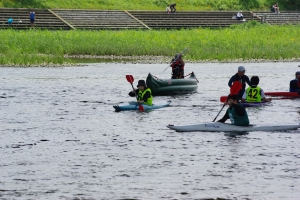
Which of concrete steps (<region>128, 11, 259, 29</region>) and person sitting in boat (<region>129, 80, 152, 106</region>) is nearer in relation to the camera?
person sitting in boat (<region>129, 80, 152, 106</region>)

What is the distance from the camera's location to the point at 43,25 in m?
65.0

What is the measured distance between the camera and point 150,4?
79875mm

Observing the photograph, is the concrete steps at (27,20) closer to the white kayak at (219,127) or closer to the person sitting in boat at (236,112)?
the white kayak at (219,127)

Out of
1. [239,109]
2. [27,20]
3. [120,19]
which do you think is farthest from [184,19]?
[239,109]

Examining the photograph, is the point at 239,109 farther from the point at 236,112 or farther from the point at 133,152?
the point at 133,152

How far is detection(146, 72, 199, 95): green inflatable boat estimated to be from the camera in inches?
1264

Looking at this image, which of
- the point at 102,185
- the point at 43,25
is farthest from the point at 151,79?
the point at 43,25

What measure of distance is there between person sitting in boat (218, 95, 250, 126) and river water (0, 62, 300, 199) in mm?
449

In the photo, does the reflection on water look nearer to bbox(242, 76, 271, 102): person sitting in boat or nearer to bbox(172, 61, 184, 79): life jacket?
bbox(172, 61, 184, 79): life jacket

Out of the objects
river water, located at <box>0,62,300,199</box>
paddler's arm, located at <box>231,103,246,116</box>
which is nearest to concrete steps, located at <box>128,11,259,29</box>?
river water, located at <box>0,62,300,199</box>

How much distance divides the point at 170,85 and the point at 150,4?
47.9 meters

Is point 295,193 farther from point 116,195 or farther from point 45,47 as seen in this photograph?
point 45,47

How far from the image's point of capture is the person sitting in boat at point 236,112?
21500mm

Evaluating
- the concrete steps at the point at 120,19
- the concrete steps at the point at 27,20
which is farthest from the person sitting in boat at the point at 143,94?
the concrete steps at the point at 120,19
